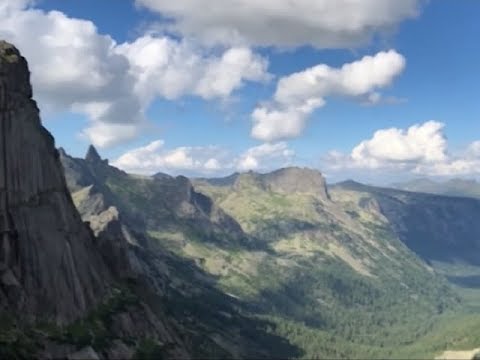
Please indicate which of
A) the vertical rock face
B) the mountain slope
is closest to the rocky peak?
the vertical rock face

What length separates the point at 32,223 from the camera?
17238cm

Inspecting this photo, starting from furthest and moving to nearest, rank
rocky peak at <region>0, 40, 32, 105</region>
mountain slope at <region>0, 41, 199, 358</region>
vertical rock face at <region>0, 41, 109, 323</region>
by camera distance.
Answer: rocky peak at <region>0, 40, 32, 105</region>, vertical rock face at <region>0, 41, 109, 323</region>, mountain slope at <region>0, 41, 199, 358</region>

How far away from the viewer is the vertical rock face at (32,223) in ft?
535

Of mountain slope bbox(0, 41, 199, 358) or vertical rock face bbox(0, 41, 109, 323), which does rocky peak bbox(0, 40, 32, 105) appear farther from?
mountain slope bbox(0, 41, 199, 358)

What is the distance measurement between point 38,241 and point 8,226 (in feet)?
31.6

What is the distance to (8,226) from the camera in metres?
165

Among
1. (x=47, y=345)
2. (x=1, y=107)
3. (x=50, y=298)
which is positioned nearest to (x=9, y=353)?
(x=47, y=345)

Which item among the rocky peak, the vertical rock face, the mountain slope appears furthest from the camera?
the rocky peak

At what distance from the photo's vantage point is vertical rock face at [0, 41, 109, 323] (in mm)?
163125

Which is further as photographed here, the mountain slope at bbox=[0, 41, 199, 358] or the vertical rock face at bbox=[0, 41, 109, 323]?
the vertical rock face at bbox=[0, 41, 109, 323]

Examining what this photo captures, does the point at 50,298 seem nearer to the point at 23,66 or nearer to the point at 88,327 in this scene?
the point at 88,327

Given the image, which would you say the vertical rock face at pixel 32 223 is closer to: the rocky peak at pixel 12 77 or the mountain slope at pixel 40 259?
the rocky peak at pixel 12 77

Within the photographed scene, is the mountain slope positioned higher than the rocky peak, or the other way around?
the rocky peak

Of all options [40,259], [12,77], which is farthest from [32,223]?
[12,77]
